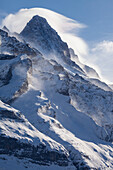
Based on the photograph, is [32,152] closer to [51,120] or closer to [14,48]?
[51,120]

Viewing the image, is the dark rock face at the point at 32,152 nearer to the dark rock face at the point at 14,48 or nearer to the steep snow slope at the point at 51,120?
the steep snow slope at the point at 51,120

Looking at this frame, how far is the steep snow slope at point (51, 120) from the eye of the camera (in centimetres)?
9931

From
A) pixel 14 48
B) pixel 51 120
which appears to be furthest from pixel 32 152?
pixel 14 48

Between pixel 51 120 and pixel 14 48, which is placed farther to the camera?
pixel 14 48

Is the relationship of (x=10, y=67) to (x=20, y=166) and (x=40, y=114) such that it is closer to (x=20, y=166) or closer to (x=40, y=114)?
(x=40, y=114)

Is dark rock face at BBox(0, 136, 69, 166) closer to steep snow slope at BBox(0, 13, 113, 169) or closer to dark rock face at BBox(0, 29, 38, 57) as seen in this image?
steep snow slope at BBox(0, 13, 113, 169)

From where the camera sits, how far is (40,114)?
117938mm

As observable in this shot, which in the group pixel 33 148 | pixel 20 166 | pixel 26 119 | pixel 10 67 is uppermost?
pixel 10 67

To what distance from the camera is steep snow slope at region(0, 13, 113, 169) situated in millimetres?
99312

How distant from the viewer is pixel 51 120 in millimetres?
117000

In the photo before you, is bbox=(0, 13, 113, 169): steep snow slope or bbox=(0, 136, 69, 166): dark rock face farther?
bbox=(0, 13, 113, 169): steep snow slope

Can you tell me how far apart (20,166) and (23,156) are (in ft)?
12.3

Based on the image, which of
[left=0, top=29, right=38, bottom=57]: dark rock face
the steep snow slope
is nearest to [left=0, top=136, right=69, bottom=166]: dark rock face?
the steep snow slope

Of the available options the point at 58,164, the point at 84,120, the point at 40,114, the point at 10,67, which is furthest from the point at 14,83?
the point at 58,164
